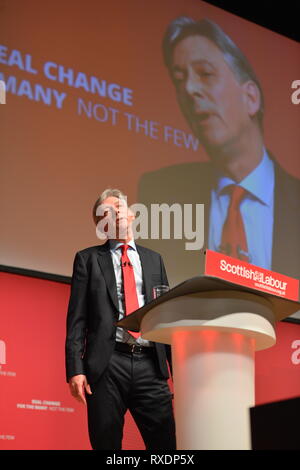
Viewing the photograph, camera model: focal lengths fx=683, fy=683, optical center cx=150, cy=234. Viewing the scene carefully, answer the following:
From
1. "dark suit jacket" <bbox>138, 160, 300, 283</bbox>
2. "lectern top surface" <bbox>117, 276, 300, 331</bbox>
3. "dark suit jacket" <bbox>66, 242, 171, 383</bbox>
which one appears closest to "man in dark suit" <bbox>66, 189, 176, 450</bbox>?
"dark suit jacket" <bbox>66, 242, 171, 383</bbox>

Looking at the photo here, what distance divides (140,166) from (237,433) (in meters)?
2.61

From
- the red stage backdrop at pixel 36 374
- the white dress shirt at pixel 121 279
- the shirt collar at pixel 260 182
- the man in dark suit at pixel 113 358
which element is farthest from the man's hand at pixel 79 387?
the shirt collar at pixel 260 182

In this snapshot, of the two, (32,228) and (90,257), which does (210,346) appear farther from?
(32,228)

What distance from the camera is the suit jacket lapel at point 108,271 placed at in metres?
2.37

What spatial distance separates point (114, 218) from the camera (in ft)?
8.29

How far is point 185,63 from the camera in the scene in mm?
4422

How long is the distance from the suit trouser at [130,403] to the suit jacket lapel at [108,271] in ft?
0.66

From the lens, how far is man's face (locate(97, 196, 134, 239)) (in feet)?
8.23

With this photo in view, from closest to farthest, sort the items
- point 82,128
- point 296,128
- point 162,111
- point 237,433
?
point 237,433 → point 82,128 → point 162,111 → point 296,128

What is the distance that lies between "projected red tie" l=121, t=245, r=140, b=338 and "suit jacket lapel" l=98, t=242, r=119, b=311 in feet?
0.12

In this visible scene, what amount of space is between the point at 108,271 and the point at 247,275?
2.84ft

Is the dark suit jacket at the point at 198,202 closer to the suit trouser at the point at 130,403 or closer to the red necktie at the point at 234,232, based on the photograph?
the red necktie at the point at 234,232

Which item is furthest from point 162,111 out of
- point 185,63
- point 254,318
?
point 254,318

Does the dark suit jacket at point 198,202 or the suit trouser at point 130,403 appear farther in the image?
the dark suit jacket at point 198,202
